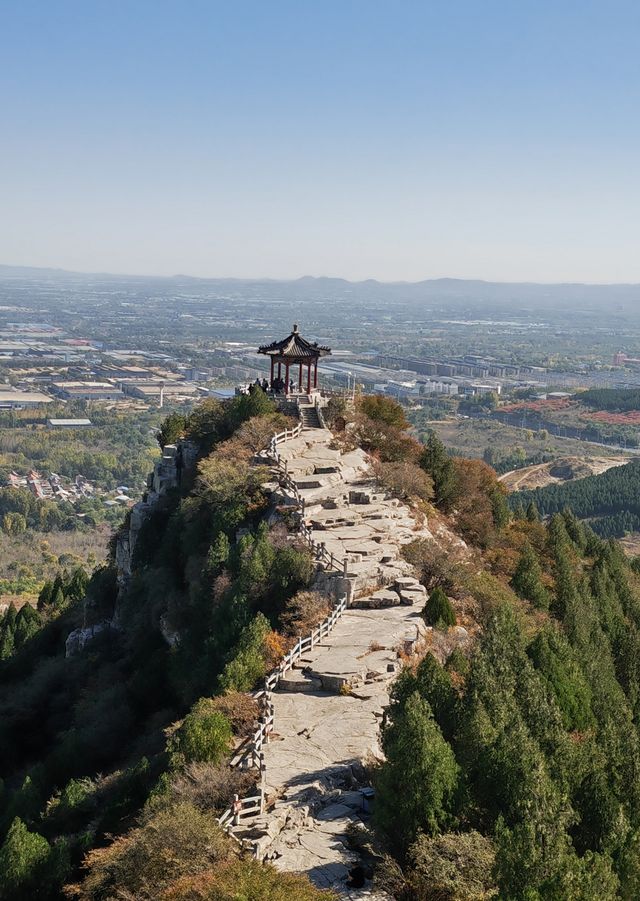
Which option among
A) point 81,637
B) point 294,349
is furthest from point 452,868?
point 294,349

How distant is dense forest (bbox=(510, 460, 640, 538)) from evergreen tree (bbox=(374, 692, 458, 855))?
60927mm

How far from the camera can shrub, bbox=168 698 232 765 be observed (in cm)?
1539

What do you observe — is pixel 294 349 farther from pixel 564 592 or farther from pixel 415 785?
pixel 415 785

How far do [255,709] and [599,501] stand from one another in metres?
64.8

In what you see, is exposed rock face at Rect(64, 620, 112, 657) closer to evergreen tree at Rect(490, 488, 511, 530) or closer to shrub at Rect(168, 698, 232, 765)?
evergreen tree at Rect(490, 488, 511, 530)

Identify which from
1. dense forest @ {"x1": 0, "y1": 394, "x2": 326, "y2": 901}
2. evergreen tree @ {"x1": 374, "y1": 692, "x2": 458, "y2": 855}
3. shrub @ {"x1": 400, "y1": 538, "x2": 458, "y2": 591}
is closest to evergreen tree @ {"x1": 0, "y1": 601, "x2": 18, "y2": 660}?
dense forest @ {"x1": 0, "y1": 394, "x2": 326, "y2": 901}

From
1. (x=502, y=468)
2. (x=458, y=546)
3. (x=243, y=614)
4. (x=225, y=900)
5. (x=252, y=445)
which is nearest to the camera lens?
(x=225, y=900)

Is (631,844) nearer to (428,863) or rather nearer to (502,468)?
(428,863)

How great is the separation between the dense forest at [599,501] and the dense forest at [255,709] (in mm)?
36445

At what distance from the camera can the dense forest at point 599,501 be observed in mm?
73688

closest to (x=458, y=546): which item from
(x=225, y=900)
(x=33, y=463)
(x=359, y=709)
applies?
(x=359, y=709)

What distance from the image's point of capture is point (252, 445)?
104 feet

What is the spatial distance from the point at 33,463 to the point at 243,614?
102684 mm

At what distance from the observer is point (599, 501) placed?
7775cm
